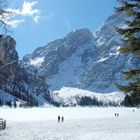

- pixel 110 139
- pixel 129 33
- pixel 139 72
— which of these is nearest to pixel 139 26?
pixel 129 33

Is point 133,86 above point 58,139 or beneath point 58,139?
above

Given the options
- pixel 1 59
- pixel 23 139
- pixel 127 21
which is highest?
pixel 127 21

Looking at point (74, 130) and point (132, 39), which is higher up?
point (132, 39)

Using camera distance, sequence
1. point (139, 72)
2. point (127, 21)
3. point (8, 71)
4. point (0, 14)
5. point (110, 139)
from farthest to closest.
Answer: point (110, 139) → point (8, 71) → point (127, 21) → point (139, 72) → point (0, 14)

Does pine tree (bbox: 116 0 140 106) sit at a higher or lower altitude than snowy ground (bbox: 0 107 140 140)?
higher

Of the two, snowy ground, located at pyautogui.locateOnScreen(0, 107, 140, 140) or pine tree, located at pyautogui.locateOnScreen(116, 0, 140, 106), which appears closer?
pine tree, located at pyautogui.locateOnScreen(116, 0, 140, 106)

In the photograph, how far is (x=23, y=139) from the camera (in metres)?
44.3

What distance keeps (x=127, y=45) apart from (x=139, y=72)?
4.68 ft

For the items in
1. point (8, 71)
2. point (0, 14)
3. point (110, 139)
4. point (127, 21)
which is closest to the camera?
point (0, 14)

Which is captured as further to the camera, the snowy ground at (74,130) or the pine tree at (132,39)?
the snowy ground at (74,130)

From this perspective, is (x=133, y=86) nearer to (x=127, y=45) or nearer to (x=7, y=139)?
(x=127, y=45)

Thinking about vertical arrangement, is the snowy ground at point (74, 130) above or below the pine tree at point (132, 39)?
below

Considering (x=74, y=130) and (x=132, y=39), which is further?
(x=74, y=130)

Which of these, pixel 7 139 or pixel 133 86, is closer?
pixel 133 86
